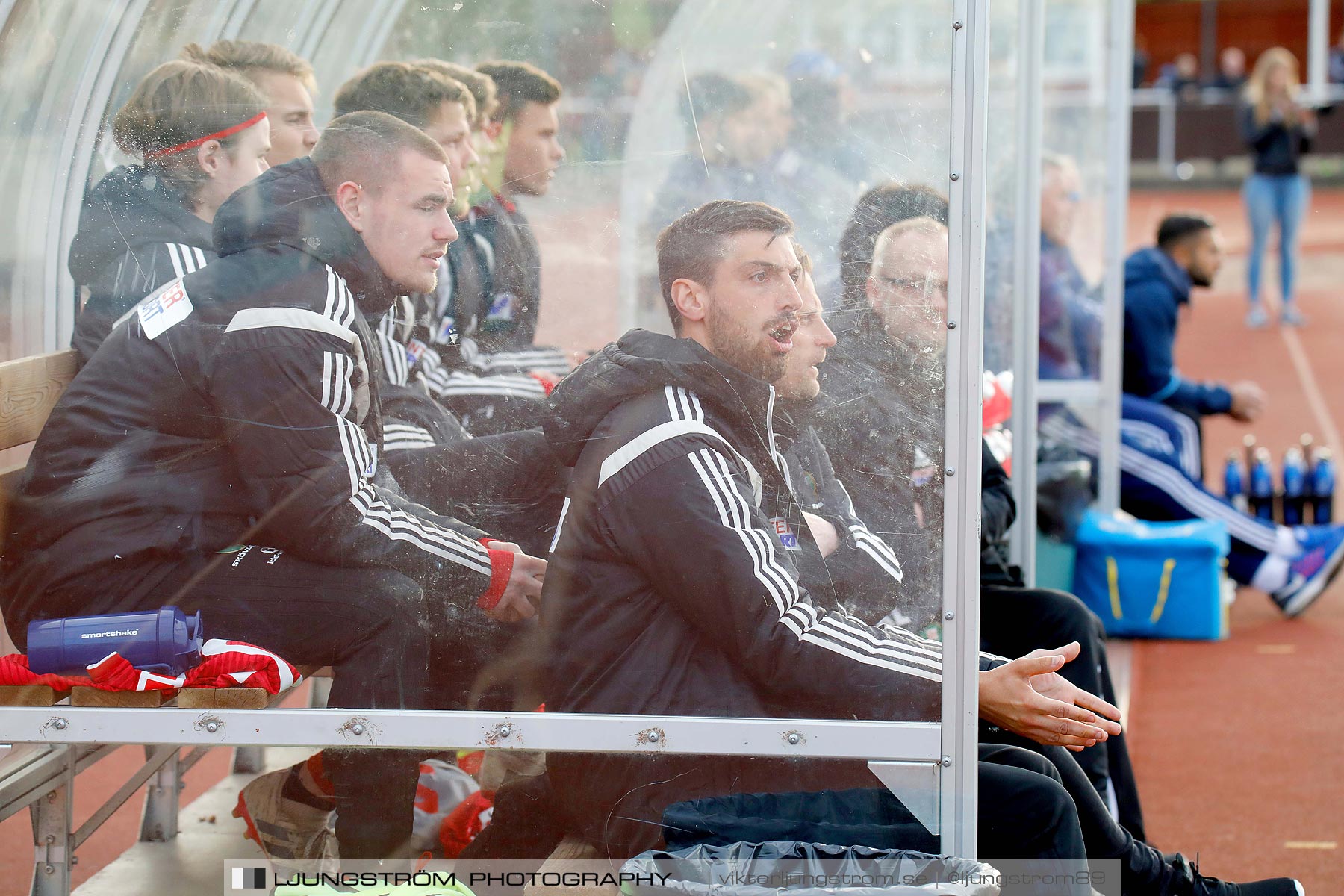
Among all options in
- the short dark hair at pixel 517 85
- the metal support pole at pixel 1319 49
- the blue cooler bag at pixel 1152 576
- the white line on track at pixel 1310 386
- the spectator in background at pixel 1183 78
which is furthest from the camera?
the spectator in background at pixel 1183 78

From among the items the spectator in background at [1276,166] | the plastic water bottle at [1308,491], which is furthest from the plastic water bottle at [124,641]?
the spectator in background at [1276,166]

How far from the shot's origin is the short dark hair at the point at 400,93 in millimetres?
2330

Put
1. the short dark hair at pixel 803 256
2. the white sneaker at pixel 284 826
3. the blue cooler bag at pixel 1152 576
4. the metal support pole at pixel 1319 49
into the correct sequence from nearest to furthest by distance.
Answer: the short dark hair at pixel 803 256, the white sneaker at pixel 284 826, the blue cooler bag at pixel 1152 576, the metal support pole at pixel 1319 49

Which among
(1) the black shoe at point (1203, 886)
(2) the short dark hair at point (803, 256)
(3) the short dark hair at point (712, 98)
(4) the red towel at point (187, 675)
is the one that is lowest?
(1) the black shoe at point (1203, 886)

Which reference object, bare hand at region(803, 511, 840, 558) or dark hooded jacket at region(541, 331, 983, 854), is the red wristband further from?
bare hand at region(803, 511, 840, 558)

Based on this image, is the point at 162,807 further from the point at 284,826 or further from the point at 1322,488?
the point at 1322,488

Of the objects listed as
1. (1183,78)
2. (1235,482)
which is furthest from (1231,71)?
(1235,482)

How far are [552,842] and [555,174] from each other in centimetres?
114

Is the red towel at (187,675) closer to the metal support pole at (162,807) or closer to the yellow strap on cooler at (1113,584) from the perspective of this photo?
the metal support pole at (162,807)

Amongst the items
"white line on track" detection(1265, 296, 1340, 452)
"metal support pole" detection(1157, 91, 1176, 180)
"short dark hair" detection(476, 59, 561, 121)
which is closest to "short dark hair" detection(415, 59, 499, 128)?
"short dark hair" detection(476, 59, 561, 121)

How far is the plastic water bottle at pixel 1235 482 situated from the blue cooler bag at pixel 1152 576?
0.85 m

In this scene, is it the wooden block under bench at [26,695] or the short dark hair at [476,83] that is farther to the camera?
the short dark hair at [476,83]

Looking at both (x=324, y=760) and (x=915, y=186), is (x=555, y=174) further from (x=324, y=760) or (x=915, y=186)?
(x=324, y=760)

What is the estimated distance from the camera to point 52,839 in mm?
2619
